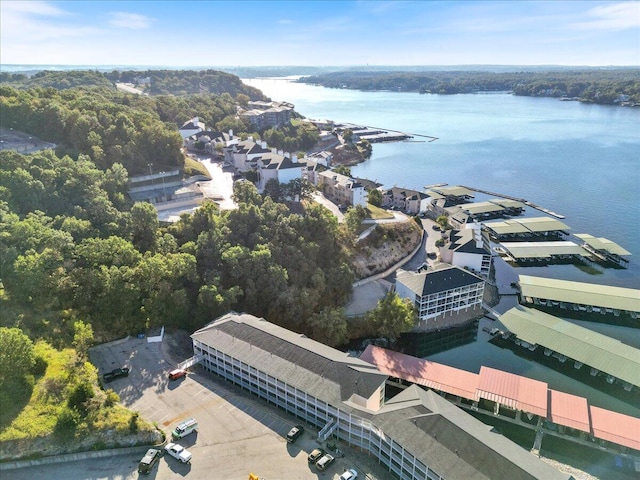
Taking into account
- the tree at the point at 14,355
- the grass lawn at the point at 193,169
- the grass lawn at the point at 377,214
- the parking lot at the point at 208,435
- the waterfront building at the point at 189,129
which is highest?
the waterfront building at the point at 189,129

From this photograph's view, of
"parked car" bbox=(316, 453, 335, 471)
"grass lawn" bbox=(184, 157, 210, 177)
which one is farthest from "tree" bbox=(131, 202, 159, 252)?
"parked car" bbox=(316, 453, 335, 471)

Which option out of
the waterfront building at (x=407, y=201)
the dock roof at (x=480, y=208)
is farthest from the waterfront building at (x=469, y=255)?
the dock roof at (x=480, y=208)

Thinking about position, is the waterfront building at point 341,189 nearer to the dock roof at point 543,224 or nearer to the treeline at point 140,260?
the treeline at point 140,260

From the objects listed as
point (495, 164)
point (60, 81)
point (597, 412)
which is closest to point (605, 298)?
point (597, 412)

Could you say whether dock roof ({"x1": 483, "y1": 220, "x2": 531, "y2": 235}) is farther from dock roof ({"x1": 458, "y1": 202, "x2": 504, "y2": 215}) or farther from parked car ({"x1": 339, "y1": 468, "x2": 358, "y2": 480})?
parked car ({"x1": 339, "y1": 468, "x2": 358, "y2": 480})

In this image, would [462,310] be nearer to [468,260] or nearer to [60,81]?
[468,260]

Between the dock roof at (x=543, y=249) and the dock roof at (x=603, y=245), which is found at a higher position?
the dock roof at (x=603, y=245)
